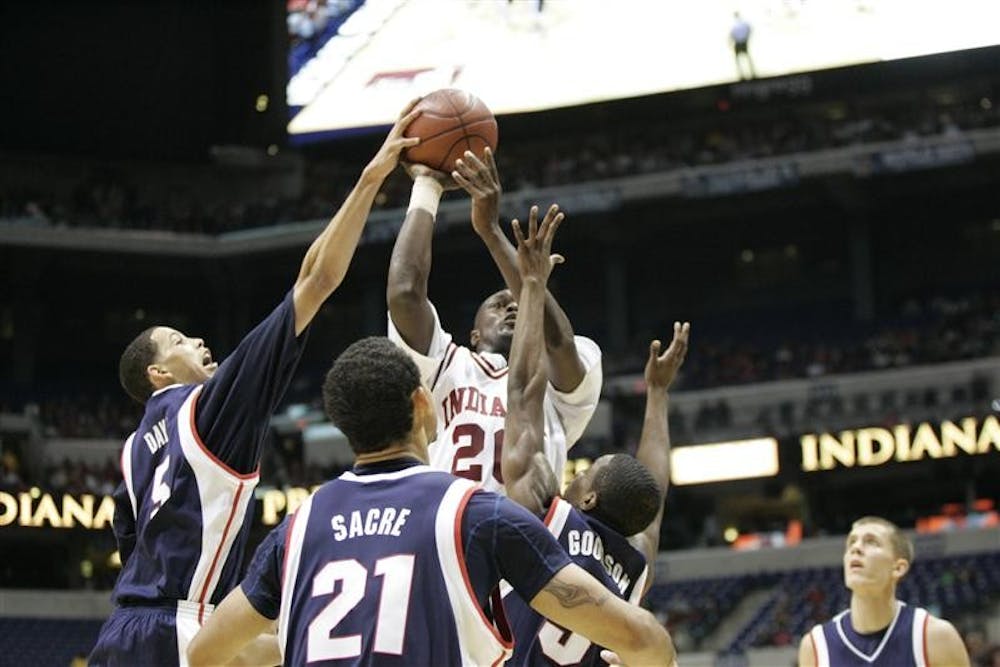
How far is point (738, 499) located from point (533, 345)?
25089 mm

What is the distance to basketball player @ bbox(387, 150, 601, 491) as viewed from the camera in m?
5.79

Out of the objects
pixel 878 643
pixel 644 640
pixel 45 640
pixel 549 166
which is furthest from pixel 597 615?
pixel 549 166

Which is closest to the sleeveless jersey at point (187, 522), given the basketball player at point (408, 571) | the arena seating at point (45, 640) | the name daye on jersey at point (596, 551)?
the name daye on jersey at point (596, 551)

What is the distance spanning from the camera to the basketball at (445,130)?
5.80 meters

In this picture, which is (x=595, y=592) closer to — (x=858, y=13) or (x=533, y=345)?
(x=533, y=345)

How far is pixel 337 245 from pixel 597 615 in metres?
1.79

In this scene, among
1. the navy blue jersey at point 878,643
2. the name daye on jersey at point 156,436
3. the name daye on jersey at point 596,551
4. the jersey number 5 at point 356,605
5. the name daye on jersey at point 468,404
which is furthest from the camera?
the navy blue jersey at point 878,643

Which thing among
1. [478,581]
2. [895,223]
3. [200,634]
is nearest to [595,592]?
Result: [478,581]

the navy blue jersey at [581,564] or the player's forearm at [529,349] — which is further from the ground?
the player's forearm at [529,349]

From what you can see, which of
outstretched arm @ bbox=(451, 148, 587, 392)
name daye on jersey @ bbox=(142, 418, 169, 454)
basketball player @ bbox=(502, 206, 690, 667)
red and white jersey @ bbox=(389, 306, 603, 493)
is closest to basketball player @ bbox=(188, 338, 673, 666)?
basketball player @ bbox=(502, 206, 690, 667)

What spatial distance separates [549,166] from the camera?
3203 cm

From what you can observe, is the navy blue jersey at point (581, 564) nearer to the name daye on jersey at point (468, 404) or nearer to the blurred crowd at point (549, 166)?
the name daye on jersey at point (468, 404)

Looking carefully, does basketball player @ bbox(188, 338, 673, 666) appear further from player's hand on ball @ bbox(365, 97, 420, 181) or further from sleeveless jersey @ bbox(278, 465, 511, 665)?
player's hand on ball @ bbox(365, 97, 420, 181)

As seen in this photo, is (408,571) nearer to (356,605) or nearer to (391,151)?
(356,605)
